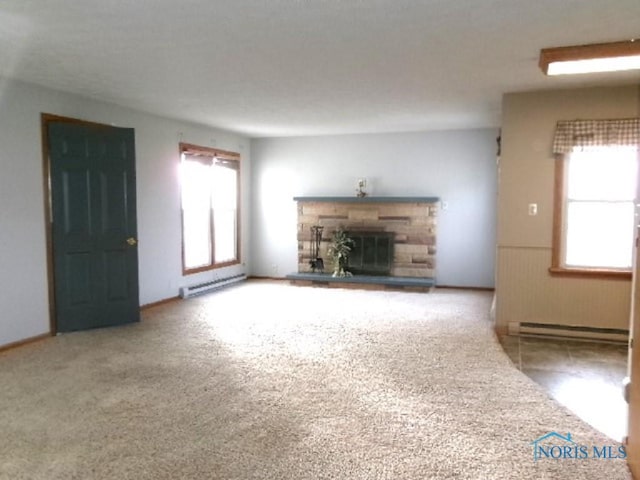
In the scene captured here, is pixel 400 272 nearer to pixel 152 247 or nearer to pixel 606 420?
pixel 152 247

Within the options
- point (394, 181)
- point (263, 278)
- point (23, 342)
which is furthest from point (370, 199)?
point (23, 342)

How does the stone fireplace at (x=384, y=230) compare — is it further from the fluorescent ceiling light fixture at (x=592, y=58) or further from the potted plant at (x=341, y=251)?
the fluorescent ceiling light fixture at (x=592, y=58)

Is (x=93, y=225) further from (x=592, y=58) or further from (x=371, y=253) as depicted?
(x=592, y=58)

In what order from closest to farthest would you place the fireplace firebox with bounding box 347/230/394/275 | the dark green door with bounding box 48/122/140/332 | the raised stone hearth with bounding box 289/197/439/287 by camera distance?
1. the dark green door with bounding box 48/122/140/332
2. the raised stone hearth with bounding box 289/197/439/287
3. the fireplace firebox with bounding box 347/230/394/275


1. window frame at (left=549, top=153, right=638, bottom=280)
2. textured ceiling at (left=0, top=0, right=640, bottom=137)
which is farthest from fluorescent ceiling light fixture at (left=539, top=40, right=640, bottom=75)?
window frame at (left=549, top=153, right=638, bottom=280)

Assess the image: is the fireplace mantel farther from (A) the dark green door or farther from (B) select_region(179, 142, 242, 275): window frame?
(A) the dark green door

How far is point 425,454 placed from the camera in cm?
251

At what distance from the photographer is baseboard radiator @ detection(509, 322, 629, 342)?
459 cm

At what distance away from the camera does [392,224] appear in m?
7.57

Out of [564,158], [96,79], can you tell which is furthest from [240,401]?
[564,158]

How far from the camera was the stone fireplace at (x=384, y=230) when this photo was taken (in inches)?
292

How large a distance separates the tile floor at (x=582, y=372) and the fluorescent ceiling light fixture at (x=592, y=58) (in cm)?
231

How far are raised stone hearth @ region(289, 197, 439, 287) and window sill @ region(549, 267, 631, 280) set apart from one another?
2467 millimetres

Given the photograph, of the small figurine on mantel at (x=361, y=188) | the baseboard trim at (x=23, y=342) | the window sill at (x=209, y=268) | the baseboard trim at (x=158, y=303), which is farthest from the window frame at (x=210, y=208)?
the baseboard trim at (x=23, y=342)
